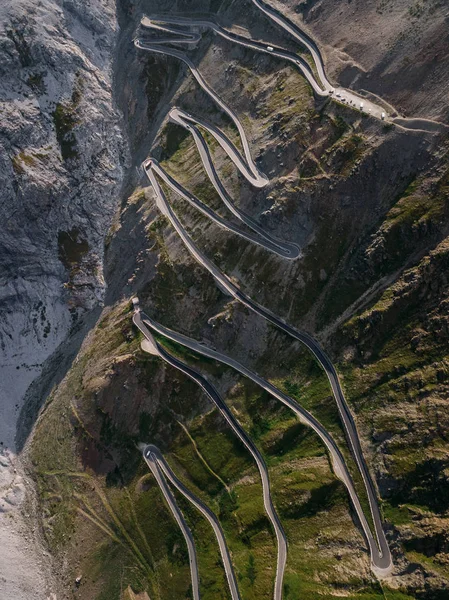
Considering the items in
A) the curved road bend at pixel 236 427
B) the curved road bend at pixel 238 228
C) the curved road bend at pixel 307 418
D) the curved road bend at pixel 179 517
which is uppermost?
the curved road bend at pixel 238 228

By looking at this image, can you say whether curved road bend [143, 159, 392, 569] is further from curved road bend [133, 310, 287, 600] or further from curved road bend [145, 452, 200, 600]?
curved road bend [145, 452, 200, 600]

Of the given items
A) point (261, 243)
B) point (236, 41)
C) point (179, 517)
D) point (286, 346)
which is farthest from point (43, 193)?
point (179, 517)

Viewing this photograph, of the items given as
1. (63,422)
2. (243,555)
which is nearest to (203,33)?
(63,422)

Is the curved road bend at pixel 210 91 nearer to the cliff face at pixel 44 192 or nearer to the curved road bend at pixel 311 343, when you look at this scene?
the curved road bend at pixel 311 343

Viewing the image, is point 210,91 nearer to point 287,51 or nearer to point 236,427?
point 287,51

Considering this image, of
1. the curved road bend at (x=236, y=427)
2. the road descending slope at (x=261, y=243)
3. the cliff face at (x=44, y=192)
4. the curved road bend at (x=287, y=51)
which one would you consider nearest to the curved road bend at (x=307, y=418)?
the road descending slope at (x=261, y=243)

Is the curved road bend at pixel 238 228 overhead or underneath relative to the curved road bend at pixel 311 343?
overhead
